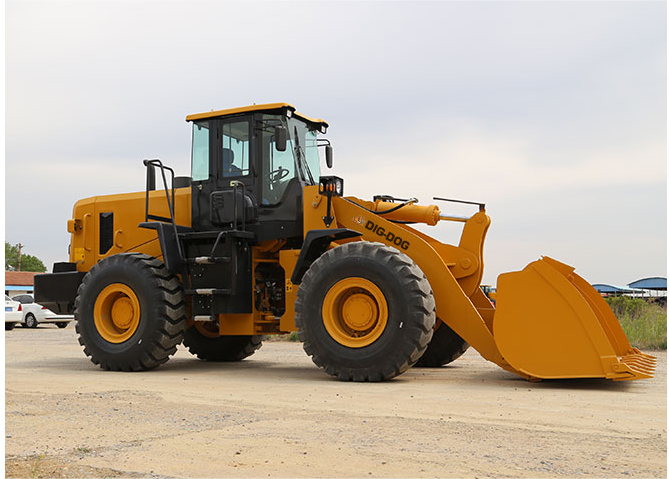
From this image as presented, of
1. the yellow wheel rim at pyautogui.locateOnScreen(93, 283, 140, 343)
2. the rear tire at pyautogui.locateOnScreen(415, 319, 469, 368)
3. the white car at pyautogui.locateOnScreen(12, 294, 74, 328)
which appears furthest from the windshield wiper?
the white car at pyautogui.locateOnScreen(12, 294, 74, 328)

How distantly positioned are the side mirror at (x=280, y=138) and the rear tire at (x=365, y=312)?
175 cm

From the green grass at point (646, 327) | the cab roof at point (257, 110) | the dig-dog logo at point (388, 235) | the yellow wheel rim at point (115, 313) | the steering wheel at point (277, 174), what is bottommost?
the green grass at point (646, 327)

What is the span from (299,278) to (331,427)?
4647 mm

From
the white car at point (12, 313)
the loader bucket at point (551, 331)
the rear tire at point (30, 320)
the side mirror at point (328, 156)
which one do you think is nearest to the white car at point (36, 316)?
the rear tire at point (30, 320)

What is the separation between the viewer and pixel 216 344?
13234mm

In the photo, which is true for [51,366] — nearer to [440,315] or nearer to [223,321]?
[223,321]

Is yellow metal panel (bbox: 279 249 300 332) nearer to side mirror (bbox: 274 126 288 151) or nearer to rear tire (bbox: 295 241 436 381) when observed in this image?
rear tire (bbox: 295 241 436 381)

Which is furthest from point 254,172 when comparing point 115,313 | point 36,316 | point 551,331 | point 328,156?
point 36,316

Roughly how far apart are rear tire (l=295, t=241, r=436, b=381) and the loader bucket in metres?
0.92

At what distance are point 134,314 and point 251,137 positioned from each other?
312 centimetres

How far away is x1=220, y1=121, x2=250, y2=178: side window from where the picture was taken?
11344 millimetres

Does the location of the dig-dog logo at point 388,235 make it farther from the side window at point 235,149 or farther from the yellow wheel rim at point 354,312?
the side window at point 235,149

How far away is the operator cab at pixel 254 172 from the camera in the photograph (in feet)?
36.5

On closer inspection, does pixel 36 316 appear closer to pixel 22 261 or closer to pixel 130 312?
pixel 130 312
